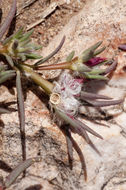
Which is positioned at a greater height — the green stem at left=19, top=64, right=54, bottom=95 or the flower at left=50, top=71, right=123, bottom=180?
the green stem at left=19, top=64, right=54, bottom=95

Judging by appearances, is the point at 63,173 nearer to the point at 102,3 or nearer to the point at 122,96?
the point at 122,96

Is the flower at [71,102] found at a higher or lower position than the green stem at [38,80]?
lower

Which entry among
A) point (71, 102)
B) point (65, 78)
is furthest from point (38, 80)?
Result: point (71, 102)

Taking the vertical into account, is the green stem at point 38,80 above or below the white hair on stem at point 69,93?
above

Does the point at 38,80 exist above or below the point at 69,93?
above

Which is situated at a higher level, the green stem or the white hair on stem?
the green stem

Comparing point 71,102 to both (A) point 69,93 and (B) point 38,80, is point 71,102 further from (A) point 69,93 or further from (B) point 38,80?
(B) point 38,80

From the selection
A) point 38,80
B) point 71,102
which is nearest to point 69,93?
point 71,102

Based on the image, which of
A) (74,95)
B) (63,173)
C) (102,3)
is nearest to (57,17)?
(102,3)
